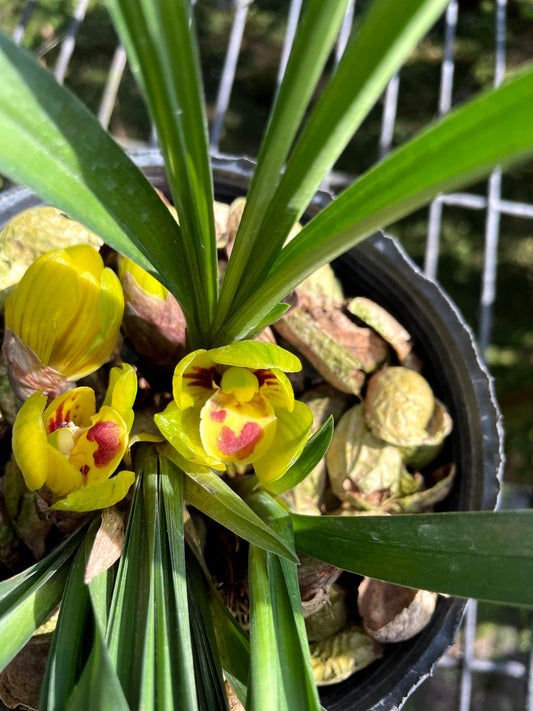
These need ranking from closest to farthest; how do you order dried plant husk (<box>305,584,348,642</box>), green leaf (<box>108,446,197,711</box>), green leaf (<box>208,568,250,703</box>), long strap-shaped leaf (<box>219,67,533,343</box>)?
long strap-shaped leaf (<box>219,67,533,343</box>) < green leaf (<box>108,446,197,711</box>) < green leaf (<box>208,568,250,703</box>) < dried plant husk (<box>305,584,348,642</box>)

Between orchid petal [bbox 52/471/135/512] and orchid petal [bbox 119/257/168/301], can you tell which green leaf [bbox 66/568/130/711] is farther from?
orchid petal [bbox 119/257/168/301]

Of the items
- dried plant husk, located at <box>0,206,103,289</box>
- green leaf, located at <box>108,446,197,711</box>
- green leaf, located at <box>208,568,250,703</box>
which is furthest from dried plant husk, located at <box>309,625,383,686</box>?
dried plant husk, located at <box>0,206,103,289</box>

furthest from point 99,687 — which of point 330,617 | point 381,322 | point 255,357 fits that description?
point 381,322

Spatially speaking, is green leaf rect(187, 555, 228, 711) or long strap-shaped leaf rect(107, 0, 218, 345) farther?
green leaf rect(187, 555, 228, 711)

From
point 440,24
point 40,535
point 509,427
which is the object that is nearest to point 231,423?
point 40,535

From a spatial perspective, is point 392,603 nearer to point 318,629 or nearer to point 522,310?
point 318,629

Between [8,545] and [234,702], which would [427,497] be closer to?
[234,702]

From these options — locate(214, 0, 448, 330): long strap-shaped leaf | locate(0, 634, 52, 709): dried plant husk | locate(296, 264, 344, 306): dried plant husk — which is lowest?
locate(0, 634, 52, 709): dried plant husk

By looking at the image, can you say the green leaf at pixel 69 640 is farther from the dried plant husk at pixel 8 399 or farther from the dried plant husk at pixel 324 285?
the dried plant husk at pixel 324 285
